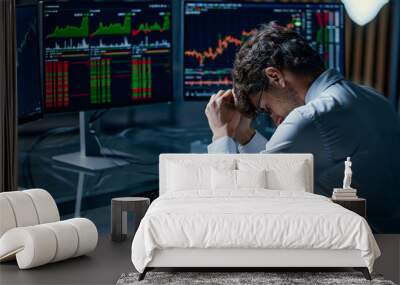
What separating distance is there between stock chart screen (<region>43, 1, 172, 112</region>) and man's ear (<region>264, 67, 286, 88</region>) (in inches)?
37.2

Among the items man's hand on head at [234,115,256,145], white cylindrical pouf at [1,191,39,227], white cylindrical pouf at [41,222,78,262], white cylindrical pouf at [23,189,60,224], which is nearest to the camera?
white cylindrical pouf at [41,222,78,262]

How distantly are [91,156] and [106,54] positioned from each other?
946 millimetres

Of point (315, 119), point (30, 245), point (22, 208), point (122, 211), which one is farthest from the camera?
point (315, 119)

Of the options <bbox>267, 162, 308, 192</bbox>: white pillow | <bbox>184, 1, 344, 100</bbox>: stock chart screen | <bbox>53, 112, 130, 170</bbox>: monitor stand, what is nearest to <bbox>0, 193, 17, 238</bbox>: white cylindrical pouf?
<bbox>53, 112, 130, 170</bbox>: monitor stand

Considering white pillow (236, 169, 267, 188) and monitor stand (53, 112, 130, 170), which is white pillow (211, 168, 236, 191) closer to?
white pillow (236, 169, 267, 188)

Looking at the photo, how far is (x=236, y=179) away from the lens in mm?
6828

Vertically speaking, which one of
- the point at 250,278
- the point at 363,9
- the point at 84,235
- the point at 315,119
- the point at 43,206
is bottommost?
the point at 250,278

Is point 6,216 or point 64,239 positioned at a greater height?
point 6,216

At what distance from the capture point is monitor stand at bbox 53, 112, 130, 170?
780cm

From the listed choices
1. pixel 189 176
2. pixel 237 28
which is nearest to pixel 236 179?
pixel 189 176

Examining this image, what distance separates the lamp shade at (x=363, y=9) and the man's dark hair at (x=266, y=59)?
0.52m

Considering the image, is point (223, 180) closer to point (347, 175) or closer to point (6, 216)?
point (347, 175)

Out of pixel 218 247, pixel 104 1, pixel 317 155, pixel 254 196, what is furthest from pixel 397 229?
pixel 104 1

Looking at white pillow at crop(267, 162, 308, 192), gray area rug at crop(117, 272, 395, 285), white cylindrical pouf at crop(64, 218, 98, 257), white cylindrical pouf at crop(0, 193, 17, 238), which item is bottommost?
gray area rug at crop(117, 272, 395, 285)
